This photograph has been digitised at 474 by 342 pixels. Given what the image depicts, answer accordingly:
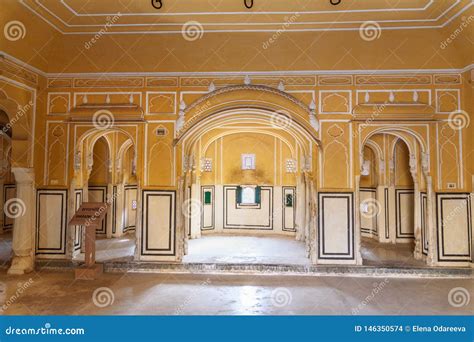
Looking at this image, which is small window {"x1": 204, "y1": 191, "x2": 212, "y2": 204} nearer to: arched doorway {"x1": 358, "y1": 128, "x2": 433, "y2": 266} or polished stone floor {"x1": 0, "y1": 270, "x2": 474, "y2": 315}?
polished stone floor {"x1": 0, "y1": 270, "x2": 474, "y2": 315}

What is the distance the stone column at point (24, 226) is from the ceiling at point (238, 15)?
9.25 feet

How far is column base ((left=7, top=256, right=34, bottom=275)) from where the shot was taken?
6.32 metres

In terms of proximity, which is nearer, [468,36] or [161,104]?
[468,36]

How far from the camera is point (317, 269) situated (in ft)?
21.1

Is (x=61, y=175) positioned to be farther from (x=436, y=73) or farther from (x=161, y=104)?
(x=436, y=73)

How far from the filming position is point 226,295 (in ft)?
17.5

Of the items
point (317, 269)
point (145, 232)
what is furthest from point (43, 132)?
point (317, 269)

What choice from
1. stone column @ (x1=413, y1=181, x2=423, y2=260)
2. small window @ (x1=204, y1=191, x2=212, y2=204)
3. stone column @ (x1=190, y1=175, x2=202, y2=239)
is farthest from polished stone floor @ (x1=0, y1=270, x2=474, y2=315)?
small window @ (x1=204, y1=191, x2=212, y2=204)

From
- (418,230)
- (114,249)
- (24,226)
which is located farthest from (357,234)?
(24,226)

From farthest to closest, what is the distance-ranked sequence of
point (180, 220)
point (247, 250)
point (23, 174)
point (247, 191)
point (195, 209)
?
point (247, 191)
point (195, 209)
point (247, 250)
point (180, 220)
point (23, 174)

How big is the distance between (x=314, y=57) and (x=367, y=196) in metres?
4.63

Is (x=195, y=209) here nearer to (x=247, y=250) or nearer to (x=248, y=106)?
(x=247, y=250)

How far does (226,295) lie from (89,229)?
265 cm

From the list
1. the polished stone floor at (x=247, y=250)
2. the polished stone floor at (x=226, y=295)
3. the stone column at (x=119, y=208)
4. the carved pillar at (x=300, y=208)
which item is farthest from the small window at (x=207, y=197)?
the polished stone floor at (x=226, y=295)
